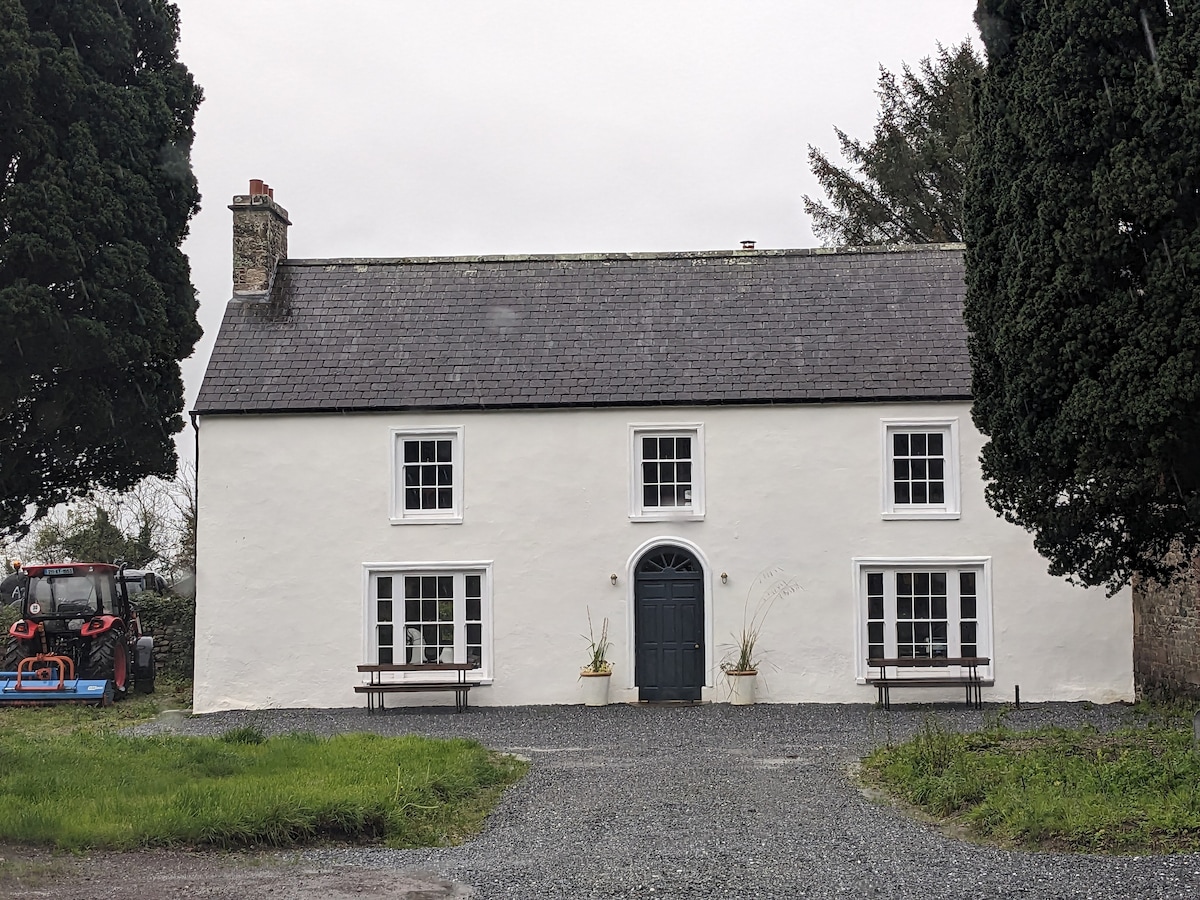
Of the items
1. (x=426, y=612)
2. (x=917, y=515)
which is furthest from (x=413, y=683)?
(x=917, y=515)

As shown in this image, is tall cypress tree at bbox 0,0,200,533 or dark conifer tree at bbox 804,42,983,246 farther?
dark conifer tree at bbox 804,42,983,246

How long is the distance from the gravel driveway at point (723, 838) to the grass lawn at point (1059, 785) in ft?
1.16

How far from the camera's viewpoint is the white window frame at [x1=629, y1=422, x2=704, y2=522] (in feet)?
65.4

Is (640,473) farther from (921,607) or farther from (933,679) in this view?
(933,679)

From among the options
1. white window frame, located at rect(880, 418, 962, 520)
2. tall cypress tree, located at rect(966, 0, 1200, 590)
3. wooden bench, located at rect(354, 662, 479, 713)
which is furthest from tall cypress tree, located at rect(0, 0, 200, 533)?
tall cypress tree, located at rect(966, 0, 1200, 590)

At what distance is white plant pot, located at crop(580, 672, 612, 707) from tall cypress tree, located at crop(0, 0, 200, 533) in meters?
10.0

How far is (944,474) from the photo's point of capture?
19.9m

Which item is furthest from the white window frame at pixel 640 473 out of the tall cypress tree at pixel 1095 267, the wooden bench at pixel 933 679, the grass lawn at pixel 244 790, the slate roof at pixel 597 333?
the tall cypress tree at pixel 1095 267

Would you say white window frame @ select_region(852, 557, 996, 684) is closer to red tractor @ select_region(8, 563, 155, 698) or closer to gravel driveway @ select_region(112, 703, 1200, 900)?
gravel driveway @ select_region(112, 703, 1200, 900)

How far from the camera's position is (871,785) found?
39.8 feet

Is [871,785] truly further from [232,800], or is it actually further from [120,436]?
[120,436]

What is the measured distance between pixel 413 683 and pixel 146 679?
17.6ft

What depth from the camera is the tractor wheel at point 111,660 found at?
20828mm

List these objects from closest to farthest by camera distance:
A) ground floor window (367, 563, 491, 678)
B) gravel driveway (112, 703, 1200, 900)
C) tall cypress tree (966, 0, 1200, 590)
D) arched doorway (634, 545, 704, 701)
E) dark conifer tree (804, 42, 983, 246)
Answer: gravel driveway (112, 703, 1200, 900) → tall cypress tree (966, 0, 1200, 590) → arched doorway (634, 545, 704, 701) → ground floor window (367, 563, 491, 678) → dark conifer tree (804, 42, 983, 246)
